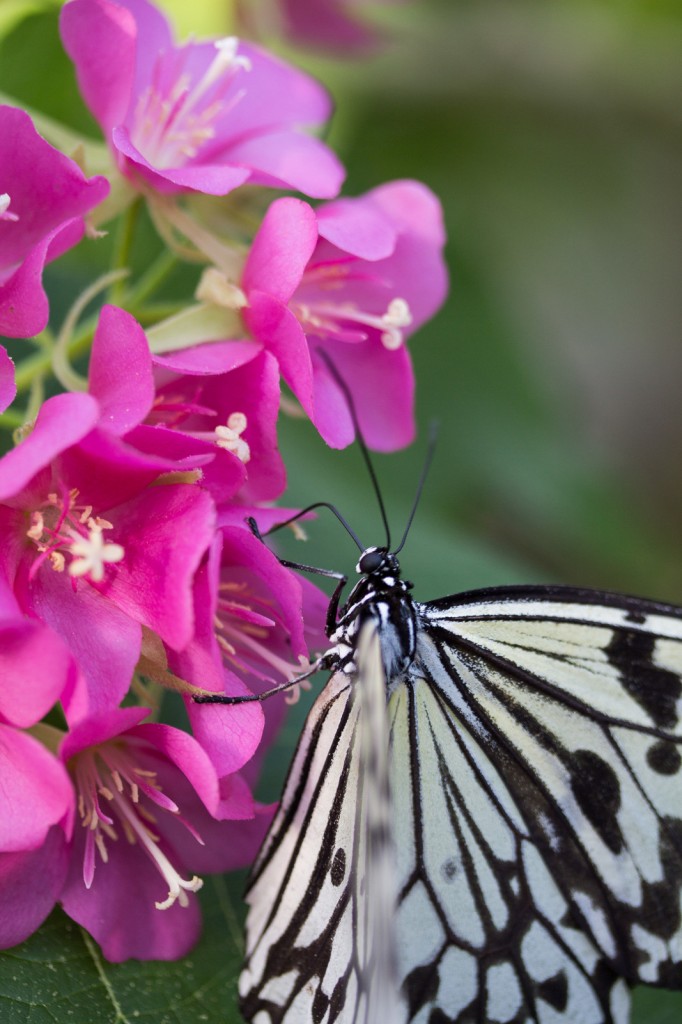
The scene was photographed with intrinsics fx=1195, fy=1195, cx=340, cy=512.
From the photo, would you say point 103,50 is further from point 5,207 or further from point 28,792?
point 28,792

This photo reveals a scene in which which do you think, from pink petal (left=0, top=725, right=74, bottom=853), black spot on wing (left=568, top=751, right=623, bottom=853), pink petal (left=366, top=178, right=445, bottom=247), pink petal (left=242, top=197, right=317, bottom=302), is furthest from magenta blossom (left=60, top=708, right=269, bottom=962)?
pink petal (left=366, top=178, right=445, bottom=247)

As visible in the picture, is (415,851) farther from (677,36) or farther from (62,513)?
(677,36)

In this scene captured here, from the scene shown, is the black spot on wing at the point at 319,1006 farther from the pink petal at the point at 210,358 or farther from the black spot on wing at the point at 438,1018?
the pink petal at the point at 210,358

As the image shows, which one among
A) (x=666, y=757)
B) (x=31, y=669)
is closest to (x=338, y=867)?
(x=666, y=757)

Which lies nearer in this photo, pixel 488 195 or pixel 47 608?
pixel 47 608

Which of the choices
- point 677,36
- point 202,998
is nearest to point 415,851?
point 202,998

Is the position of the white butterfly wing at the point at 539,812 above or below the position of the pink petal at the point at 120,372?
below

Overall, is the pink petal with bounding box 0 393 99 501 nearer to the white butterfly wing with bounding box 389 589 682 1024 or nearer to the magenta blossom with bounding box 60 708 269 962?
the magenta blossom with bounding box 60 708 269 962

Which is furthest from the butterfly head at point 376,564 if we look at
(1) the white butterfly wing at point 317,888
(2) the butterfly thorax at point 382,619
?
(1) the white butterfly wing at point 317,888
